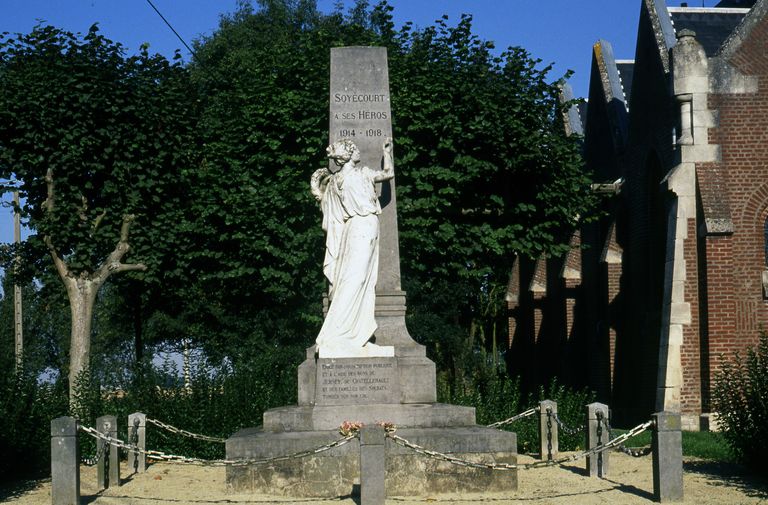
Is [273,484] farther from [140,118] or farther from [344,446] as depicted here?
[140,118]

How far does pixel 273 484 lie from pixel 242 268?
11459 millimetres

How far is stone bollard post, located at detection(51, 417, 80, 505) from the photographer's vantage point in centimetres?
1170

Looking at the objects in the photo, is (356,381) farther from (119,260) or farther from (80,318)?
(119,260)

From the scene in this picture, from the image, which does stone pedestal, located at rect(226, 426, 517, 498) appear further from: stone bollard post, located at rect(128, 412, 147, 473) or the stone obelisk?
stone bollard post, located at rect(128, 412, 147, 473)

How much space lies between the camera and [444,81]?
24.2m

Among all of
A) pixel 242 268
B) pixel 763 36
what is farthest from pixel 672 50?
pixel 242 268

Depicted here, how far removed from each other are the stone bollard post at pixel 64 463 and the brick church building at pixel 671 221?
39.0ft

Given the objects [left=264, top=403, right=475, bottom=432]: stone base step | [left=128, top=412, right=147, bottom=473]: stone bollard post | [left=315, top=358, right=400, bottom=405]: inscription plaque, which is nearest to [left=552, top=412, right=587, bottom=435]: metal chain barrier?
[left=264, top=403, right=475, bottom=432]: stone base step

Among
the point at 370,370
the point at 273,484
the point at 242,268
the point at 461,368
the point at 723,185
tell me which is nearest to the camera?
the point at 273,484

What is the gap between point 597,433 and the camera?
570 inches

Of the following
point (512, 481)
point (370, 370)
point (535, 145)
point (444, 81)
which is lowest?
point (512, 481)

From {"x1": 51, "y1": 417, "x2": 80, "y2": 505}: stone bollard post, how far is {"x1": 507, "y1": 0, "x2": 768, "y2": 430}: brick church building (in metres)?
11.9

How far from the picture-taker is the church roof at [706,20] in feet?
79.8

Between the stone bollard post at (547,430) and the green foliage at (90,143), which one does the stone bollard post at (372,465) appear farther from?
the green foliage at (90,143)
